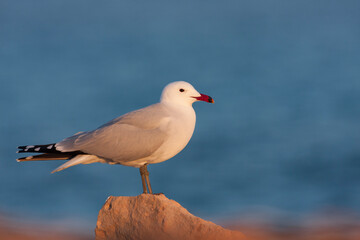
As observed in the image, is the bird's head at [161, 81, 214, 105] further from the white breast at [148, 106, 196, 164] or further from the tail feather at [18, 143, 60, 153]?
the tail feather at [18, 143, 60, 153]

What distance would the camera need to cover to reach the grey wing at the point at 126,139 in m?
9.45

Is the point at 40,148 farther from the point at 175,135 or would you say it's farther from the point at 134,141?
the point at 175,135

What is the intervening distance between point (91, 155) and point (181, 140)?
1707 mm

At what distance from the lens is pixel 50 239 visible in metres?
13.0

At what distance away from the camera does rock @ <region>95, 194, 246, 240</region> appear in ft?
27.4

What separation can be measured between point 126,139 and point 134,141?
17 cm

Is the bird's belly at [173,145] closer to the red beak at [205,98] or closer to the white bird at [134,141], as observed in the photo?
the white bird at [134,141]

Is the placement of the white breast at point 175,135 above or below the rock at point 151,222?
above

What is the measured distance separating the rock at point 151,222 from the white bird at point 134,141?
0.70 meters

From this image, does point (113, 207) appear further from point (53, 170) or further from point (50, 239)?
point (50, 239)

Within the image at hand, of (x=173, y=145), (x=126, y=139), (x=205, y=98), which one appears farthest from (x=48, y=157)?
(x=205, y=98)

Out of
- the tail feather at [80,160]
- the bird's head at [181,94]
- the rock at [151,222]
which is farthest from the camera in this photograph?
the bird's head at [181,94]

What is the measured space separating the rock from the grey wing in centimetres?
87

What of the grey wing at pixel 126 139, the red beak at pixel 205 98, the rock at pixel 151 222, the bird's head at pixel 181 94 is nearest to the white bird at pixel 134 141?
the grey wing at pixel 126 139
